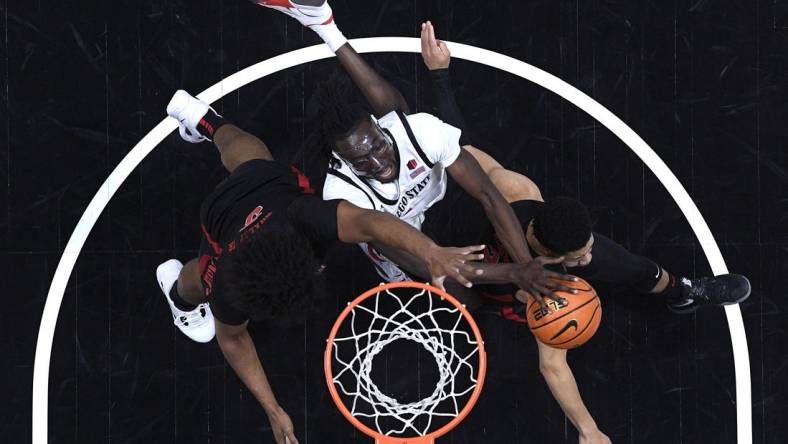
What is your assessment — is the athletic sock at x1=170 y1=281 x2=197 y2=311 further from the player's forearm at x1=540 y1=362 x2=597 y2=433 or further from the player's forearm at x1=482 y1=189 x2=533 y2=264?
the player's forearm at x1=540 y1=362 x2=597 y2=433

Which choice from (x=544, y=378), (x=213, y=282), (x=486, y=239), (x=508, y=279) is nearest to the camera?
(x=508, y=279)

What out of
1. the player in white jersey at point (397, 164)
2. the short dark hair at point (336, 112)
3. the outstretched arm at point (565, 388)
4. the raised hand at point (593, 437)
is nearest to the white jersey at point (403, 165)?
the player in white jersey at point (397, 164)

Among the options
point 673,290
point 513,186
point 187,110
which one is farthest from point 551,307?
point 187,110

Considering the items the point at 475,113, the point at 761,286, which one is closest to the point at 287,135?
the point at 475,113

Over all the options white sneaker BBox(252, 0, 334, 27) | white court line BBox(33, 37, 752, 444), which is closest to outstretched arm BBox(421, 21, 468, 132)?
white court line BBox(33, 37, 752, 444)

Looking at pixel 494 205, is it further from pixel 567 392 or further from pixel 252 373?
pixel 252 373

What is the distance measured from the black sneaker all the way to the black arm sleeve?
1551 mm

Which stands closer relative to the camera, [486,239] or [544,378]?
[486,239]

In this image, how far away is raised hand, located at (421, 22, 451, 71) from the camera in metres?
4.07

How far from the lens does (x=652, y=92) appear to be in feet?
14.6

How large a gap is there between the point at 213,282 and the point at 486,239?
1.38 meters

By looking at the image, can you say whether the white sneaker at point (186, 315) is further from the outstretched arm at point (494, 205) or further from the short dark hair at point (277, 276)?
the outstretched arm at point (494, 205)

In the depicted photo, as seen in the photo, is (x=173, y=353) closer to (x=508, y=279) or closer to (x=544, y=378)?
(x=544, y=378)

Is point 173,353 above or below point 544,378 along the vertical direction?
above
